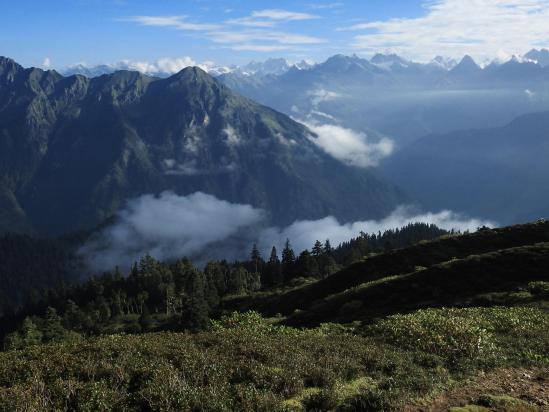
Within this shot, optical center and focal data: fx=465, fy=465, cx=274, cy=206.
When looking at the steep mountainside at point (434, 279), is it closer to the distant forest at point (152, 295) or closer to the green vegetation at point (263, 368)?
the green vegetation at point (263, 368)

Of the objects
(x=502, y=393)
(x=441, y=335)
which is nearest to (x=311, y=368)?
(x=502, y=393)

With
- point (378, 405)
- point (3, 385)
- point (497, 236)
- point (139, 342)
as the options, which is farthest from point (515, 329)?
point (497, 236)

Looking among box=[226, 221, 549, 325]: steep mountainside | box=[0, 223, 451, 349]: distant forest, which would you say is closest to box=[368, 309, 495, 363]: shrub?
box=[226, 221, 549, 325]: steep mountainside

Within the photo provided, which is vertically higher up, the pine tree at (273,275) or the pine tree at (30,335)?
the pine tree at (273,275)

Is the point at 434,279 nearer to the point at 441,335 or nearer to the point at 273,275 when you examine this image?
the point at 441,335

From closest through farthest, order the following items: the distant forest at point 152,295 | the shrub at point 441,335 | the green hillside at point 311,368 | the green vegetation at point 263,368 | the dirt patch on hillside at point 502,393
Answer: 1. the green vegetation at point 263,368
2. the green hillside at point 311,368
3. the dirt patch on hillside at point 502,393
4. the shrub at point 441,335
5. the distant forest at point 152,295

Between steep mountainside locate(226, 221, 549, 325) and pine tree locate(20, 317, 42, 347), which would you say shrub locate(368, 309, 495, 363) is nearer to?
steep mountainside locate(226, 221, 549, 325)

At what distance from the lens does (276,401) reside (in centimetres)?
1803

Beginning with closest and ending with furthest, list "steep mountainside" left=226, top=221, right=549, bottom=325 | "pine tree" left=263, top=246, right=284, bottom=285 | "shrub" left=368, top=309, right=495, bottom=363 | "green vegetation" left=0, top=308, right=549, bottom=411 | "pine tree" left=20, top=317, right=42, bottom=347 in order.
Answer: "green vegetation" left=0, top=308, right=549, bottom=411, "shrub" left=368, top=309, right=495, bottom=363, "steep mountainside" left=226, top=221, right=549, bottom=325, "pine tree" left=20, top=317, right=42, bottom=347, "pine tree" left=263, top=246, right=284, bottom=285

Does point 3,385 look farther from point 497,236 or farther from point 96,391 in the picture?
point 497,236

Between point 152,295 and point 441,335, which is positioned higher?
point 441,335

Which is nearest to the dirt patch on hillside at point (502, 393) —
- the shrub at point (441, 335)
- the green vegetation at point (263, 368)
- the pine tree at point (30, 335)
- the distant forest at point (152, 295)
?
the green vegetation at point (263, 368)

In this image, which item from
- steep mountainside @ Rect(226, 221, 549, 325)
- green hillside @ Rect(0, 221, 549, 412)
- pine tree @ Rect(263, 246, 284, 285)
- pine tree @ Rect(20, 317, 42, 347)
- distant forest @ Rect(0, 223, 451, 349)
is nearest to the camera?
green hillside @ Rect(0, 221, 549, 412)

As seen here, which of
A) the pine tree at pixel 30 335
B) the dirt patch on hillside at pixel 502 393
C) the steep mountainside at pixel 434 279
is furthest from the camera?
the pine tree at pixel 30 335
